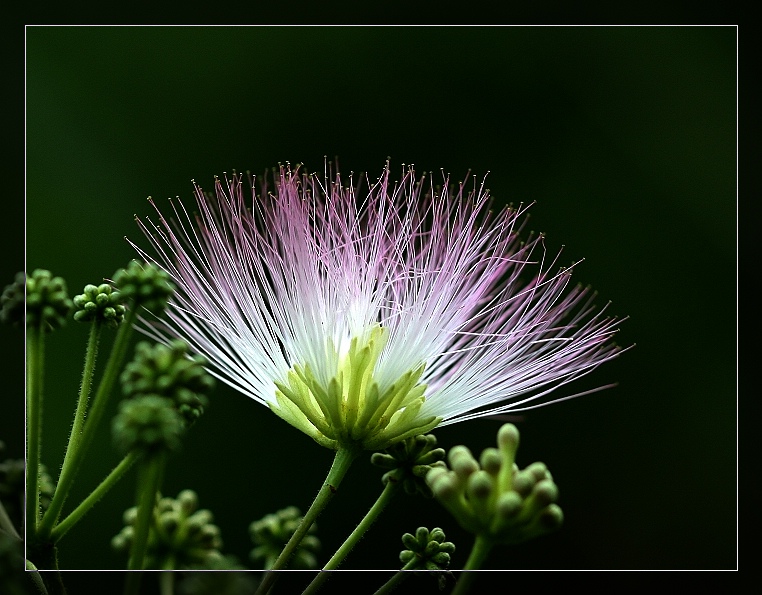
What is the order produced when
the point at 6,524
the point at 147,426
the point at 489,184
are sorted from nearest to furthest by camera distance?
the point at 147,426 < the point at 6,524 < the point at 489,184

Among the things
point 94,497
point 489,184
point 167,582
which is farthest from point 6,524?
point 489,184

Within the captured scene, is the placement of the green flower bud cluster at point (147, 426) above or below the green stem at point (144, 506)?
above

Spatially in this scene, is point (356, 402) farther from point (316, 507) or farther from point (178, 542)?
point (178, 542)

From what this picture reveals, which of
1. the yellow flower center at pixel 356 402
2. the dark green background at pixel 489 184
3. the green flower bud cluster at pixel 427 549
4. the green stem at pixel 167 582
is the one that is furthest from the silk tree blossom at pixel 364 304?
the dark green background at pixel 489 184

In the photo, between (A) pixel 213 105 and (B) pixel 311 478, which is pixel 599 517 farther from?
(A) pixel 213 105

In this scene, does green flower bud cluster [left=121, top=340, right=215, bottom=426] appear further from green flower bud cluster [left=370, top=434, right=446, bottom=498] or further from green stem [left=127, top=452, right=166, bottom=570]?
green flower bud cluster [left=370, top=434, right=446, bottom=498]

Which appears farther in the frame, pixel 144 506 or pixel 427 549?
pixel 427 549

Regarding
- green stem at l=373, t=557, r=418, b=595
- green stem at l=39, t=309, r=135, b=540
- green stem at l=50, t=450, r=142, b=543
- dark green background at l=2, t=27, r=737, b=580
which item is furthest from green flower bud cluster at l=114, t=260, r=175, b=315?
dark green background at l=2, t=27, r=737, b=580

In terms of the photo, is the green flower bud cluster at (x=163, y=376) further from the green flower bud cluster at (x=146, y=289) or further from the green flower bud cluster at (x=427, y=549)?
the green flower bud cluster at (x=427, y=549)
